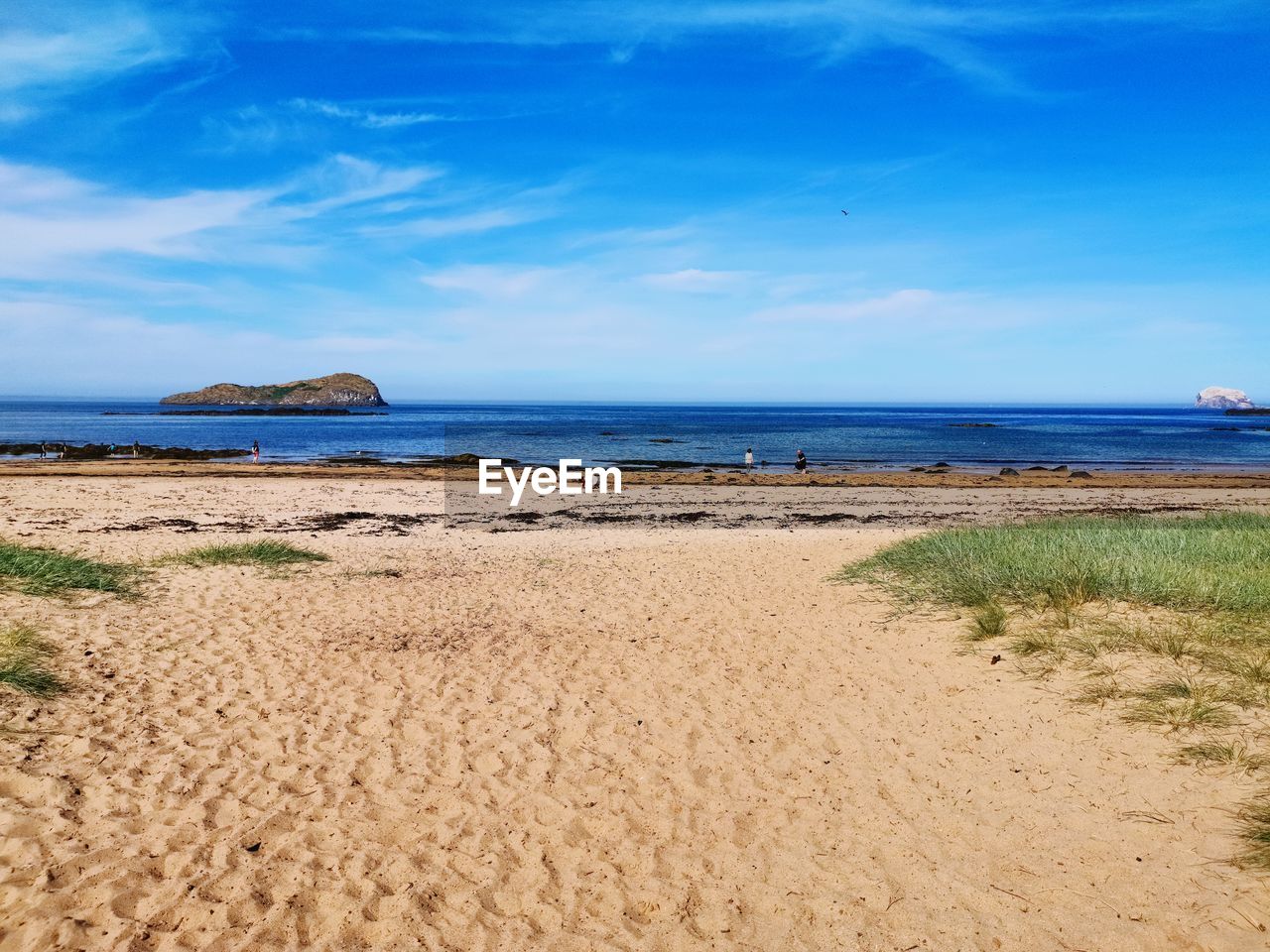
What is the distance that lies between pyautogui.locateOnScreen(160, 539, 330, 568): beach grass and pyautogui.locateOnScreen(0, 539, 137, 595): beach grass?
60.4 inches

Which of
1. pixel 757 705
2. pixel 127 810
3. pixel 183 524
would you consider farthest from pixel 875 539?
pixel 183 524

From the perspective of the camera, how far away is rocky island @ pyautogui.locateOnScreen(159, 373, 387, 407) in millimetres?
179600

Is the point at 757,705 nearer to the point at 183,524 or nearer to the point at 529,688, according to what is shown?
the point at 529,688

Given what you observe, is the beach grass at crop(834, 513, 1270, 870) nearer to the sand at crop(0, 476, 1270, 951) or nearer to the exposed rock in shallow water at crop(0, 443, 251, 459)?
the sand at crop(0, 476, 1270, 951)

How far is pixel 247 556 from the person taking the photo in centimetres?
1402

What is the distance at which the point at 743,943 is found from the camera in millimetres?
4535

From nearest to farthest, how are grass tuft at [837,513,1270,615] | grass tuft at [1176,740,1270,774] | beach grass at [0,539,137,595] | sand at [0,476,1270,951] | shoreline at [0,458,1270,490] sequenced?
sand at [0,476,1270,951] < grass tuft at [1176,740,1270,774] < grass tuft at [837,513,1270,615] < beach grass at [0,539,137,595] < shoreline at [0,458,1270,490]

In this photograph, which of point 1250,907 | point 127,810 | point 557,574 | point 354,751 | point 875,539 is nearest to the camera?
point 1250,907

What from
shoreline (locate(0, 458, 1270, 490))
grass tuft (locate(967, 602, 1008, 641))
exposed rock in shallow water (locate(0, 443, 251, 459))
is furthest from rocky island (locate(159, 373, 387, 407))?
grass tuft (locate(967, 602, 1008, 641))

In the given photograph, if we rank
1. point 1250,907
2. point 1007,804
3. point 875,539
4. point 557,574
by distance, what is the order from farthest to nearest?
1. point 875,539
2. point 557,574
3. point 1007,804
4. point 1250,907

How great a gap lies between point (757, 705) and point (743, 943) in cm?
360

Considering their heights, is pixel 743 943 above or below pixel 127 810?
below

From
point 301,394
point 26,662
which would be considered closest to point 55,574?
point 26,662

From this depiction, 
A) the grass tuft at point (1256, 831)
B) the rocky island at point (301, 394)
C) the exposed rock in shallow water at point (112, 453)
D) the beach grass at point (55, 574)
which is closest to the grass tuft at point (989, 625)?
the grass tuft at point (1256, 831)
